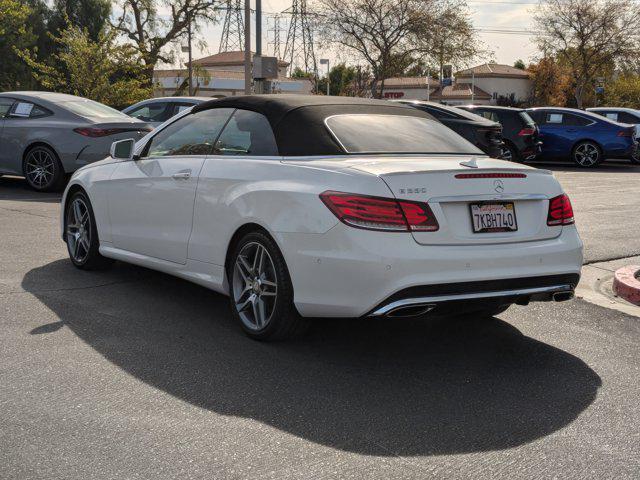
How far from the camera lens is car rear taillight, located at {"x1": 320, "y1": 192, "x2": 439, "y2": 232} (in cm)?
436

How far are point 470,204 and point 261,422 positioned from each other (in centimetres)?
167

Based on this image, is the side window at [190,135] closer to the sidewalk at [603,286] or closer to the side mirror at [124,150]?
the side mirror at [124,150]

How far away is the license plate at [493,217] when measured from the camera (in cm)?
456

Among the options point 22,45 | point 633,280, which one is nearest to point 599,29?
point 22,45

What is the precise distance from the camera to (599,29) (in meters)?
50.2

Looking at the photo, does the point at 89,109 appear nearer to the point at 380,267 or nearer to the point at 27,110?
the point at 27,110

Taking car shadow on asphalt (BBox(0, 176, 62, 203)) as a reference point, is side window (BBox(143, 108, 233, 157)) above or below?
above

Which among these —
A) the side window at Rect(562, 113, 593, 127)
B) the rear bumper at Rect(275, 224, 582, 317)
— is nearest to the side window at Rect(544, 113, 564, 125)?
the side window at Rect(562, 113, 593, 127)

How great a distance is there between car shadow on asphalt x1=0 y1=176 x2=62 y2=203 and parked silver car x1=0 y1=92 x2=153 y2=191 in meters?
0.17

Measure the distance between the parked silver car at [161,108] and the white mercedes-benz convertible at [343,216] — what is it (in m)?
9.72

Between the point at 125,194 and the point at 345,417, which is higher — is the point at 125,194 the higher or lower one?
the higher one

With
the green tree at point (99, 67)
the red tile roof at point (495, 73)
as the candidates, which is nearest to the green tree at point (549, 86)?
the red tile roof at point (495, 73)

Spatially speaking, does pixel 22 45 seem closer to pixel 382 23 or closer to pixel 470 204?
pixel 382 23

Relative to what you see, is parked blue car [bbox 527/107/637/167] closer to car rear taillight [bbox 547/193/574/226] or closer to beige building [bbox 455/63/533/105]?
car rear taillight [bbox 547/193/574/226]
